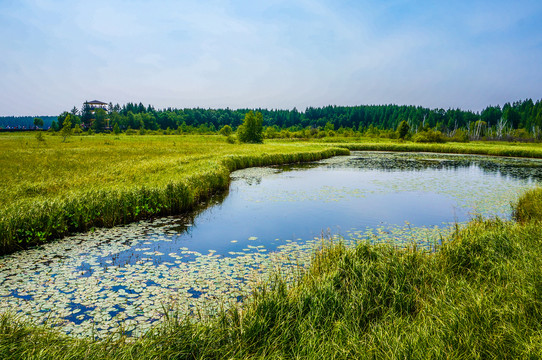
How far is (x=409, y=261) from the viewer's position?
621 cm

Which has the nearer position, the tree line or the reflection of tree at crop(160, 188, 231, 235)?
the reflection of tree at crop(160, 188, 231, 235)

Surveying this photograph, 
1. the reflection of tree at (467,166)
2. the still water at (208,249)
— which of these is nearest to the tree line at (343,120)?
the reflection of tree at (467,166)

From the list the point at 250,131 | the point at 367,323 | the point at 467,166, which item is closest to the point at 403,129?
the point at 250,131

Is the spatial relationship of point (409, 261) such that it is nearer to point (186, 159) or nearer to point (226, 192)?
point (226, 192)

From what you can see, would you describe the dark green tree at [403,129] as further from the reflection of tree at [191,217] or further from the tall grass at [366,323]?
the tall grass at [366,323]

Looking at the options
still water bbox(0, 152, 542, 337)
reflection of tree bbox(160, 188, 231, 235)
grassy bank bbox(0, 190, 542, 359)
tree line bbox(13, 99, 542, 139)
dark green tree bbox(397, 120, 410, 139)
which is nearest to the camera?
grassy bank bbox(0, 190, 542, 359)

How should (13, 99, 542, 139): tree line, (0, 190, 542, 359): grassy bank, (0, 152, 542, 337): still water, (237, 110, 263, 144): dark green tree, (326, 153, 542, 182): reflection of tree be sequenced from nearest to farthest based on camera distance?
1. (0, 190, 542, 359): grassy bank
2. (0, 152, 542, 337): still water
3. (326, 153, 542, 182): reflection of tree
4. (237, 110, 263, 144): dark green tree
5. (13, 99, 542, 139): tree line

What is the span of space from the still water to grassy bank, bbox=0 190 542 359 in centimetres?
59

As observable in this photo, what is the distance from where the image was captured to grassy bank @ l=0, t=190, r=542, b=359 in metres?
3.62

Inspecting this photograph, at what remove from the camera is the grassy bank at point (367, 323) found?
143 inches

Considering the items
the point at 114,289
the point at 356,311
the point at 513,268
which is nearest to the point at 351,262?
the point at 356,311

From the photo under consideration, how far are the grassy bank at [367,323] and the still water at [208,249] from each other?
1.95 ft

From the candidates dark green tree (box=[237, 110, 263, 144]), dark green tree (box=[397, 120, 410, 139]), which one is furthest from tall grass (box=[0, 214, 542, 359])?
dark green tree (box=[397, 120, 410, 139])

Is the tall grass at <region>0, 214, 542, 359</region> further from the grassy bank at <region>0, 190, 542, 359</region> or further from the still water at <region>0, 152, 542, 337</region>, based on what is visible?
the still water at <region>0, 152, 542, 337</region>
